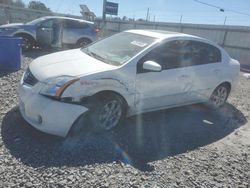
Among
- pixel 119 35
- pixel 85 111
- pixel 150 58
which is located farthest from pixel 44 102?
pixel 119 35

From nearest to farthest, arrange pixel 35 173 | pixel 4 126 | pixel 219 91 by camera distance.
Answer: pixel 35 173 → pixel 4 126 → pixel 219 91

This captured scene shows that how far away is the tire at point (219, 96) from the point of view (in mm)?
5776

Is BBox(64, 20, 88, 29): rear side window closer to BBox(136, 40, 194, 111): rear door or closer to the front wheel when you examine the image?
the front wheel

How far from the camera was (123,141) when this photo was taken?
3975mm

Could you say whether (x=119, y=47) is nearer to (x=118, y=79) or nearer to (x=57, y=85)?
(x=118, y=79)

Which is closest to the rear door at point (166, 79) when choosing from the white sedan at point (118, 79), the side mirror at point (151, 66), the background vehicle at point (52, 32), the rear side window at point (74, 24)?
the white sedan at point (118, 79)

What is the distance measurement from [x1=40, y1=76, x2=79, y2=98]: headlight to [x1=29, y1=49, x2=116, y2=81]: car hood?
0.28ft

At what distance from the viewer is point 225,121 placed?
215 inches

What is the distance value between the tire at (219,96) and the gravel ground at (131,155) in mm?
850

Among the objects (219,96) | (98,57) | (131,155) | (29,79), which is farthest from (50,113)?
(219,96)

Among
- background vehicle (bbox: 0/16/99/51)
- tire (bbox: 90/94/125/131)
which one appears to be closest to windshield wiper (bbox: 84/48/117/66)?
tire (bbox: 90/94/125/131)

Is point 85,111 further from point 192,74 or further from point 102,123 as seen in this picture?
point 192,74

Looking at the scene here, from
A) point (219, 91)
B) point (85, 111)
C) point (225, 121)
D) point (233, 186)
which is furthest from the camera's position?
point (219, 91)

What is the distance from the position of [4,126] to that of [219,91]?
171 inches
